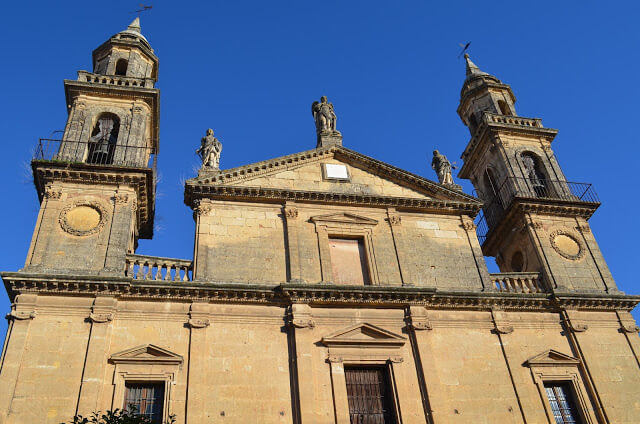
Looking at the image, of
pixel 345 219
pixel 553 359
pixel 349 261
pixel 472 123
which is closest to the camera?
pixel 553 359

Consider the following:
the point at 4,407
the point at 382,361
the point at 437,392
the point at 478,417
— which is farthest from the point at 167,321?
the point at 478,417

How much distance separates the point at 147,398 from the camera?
13.7 meters

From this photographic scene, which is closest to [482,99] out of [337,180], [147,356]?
[337,180]

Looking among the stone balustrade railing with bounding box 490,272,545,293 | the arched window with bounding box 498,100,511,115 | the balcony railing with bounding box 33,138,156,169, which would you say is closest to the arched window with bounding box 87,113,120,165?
the balcony railing with bounding box 33,138,156,169

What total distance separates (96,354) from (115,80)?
415 inches

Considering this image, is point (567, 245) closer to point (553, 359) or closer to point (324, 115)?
point (553, 359)

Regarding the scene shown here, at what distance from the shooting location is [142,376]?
1370cm

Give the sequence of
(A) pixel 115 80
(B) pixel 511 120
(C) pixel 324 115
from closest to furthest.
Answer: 1. (A) pixel 115 80
2. (C) pixel 324 115
3. (B) pixel 511 120

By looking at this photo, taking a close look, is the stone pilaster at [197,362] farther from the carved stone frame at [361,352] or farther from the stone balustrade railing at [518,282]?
the stone balustrade railing at [518,282]

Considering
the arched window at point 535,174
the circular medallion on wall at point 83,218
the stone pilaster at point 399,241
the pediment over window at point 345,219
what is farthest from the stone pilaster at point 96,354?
the arched window at point 535,174

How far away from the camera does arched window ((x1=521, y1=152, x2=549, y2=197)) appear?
22.0 meters

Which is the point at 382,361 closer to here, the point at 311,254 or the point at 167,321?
the point at 311,254

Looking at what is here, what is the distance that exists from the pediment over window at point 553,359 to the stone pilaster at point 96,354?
1117 centimetres

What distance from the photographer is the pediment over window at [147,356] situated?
13.8m
